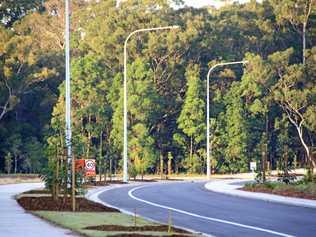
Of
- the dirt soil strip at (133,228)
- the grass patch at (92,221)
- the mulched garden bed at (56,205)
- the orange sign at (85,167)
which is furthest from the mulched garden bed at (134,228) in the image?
the orange sign at (85,167)

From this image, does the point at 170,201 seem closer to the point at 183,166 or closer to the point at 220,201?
the point at 220,201

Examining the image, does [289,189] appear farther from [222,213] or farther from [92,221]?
[92,221]

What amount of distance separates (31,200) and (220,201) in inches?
318

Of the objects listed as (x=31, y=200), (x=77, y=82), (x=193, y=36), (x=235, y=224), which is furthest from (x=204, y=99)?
(x=235, y=224)

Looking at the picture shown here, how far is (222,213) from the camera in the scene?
87.6 feet

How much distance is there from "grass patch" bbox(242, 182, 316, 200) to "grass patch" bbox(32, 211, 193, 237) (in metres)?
12.9

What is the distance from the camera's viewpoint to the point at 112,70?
7862cm

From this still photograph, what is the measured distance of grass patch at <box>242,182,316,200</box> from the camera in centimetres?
3488

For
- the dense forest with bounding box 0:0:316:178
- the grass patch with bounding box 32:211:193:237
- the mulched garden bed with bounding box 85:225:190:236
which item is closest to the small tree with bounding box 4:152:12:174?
the dense forest with bounding box 0:0:316:178

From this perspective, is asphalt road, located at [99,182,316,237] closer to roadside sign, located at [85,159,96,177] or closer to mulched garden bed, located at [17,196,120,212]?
mulched garden bed, located at [17,196,120,212]

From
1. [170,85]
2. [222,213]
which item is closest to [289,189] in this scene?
[222,213]

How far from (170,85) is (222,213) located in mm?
53055

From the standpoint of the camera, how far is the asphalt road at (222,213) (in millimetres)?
20781

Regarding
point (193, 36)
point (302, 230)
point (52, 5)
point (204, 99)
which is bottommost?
point (302, 230)
